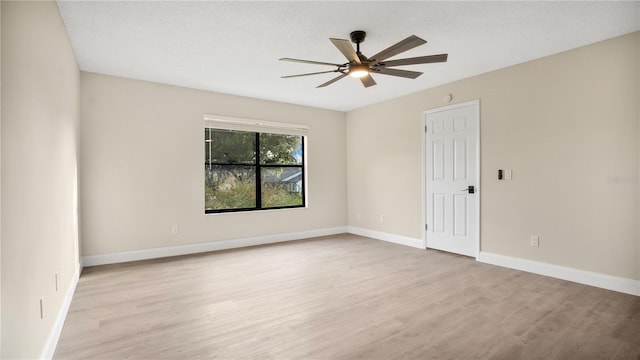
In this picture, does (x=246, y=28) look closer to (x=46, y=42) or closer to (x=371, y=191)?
(x=46, y=42)

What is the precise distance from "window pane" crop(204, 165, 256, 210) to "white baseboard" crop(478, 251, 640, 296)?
12.0 ft

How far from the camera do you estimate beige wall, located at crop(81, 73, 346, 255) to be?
4137 millimetres

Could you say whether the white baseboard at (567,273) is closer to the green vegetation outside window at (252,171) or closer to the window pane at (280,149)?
the green vegetation outside window at (252,171)

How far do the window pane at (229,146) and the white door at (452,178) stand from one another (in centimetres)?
289

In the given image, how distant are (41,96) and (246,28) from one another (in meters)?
1.64

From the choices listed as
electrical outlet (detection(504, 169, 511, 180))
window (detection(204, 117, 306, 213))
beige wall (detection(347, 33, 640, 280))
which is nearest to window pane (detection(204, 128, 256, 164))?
window (detection(204, 117, 306, 213))

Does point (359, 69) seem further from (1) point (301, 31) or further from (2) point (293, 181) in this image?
(2) point (293, 181)

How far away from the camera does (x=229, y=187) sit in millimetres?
5258

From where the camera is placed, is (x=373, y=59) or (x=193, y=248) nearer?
(x=373, y=59)

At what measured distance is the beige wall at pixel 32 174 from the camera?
1506 mm

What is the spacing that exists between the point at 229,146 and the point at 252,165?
0.50 m

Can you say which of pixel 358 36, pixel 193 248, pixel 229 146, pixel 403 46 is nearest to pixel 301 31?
pixel 358 36

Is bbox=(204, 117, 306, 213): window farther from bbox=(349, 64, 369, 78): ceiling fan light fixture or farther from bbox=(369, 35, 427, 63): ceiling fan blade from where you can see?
bbox=(369, 35, 427, 63): ceiling fan blade

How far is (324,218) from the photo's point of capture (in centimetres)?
630
